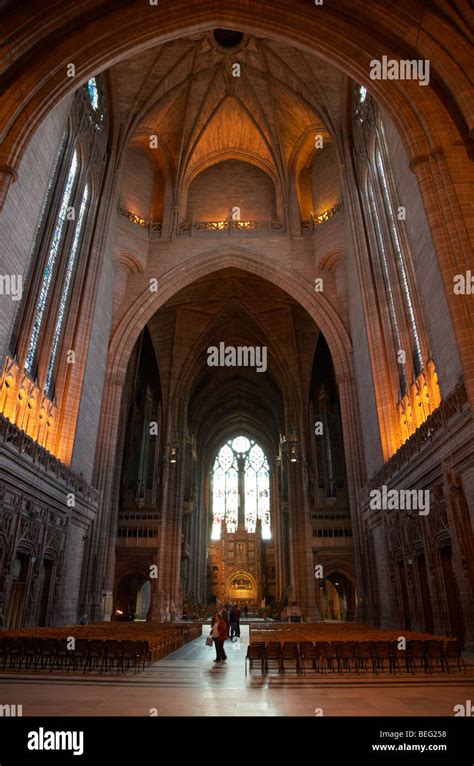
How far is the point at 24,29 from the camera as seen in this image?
10.6m

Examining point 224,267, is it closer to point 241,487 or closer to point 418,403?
point 418,403

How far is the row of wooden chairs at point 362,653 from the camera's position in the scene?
7664 mm

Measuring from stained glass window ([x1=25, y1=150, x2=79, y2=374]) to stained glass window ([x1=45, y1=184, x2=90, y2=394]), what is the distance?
0.71m

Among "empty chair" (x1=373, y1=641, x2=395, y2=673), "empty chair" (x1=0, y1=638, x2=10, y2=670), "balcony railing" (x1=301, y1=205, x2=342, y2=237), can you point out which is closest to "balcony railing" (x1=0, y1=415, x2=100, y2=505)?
"empty chair" (x1=0, y1=638, x2=10, y2=670)

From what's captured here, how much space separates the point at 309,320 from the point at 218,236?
24.3 feet

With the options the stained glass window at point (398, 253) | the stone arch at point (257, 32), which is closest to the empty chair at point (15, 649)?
the stone arch at point (257, 32)

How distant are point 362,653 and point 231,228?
1978 cm

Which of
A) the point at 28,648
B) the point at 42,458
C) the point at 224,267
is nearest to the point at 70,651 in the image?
the point at 28,648

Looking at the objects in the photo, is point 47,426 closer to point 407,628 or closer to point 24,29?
point 24,29

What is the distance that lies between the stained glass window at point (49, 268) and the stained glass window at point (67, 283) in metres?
0.71

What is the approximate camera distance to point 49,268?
14.9 m

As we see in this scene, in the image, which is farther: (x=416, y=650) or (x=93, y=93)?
(x=93, y=93)

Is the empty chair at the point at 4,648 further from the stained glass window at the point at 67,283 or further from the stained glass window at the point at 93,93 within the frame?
the stained glass window at the point at 93,93
